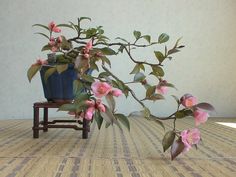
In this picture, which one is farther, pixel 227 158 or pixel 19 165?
pixel 227 158

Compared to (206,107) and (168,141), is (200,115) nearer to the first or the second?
(206,107)

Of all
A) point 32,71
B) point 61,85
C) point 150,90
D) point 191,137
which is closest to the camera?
point 191,137

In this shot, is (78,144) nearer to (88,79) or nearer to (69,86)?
(69,86)

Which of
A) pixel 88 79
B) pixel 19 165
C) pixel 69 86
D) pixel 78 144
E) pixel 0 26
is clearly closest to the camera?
pixel 19 165

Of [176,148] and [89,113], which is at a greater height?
[89,113]

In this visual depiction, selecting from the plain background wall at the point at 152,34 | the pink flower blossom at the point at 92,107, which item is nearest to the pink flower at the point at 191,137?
the pink flower blossom at the point at 92,107

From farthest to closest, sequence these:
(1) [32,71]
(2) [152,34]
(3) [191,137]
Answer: (2) [152,34] → (1) [32,71] → (3) [191,137]

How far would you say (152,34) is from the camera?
4.14m

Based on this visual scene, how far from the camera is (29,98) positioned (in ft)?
12.9

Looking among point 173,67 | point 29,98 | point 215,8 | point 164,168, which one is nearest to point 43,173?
point 164,168

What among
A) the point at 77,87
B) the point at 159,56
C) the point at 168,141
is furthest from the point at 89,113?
the point at 159,56

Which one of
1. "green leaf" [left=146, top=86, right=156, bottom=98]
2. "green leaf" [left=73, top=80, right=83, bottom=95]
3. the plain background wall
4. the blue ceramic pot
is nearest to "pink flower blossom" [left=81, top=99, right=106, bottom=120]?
"green leaf" [left=73, top=80, right=83, bottom=95]

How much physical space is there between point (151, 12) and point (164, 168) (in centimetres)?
310

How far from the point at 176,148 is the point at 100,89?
36 cm
